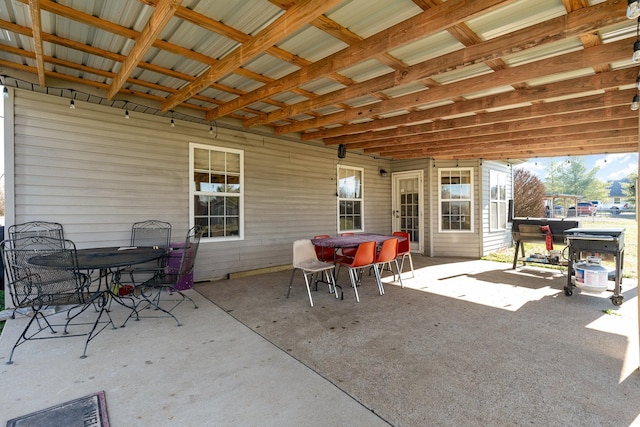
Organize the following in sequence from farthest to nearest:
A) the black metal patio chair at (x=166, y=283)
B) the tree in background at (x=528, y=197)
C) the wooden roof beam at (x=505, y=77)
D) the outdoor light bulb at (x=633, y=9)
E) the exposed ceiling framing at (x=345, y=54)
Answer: the tree in background at (x=528, y=197) < the black metal patio chair at (x=166, y=283) < the wooden roof beam at (x=505, y=77) < the exposed ceiling framing at (x=345, y=54) < the outdoor light bulb at (x=633, y=9)

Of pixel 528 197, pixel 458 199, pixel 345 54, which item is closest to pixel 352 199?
pixel 458 199

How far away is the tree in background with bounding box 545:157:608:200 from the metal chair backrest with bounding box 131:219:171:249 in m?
34.1

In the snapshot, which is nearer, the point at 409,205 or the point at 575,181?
the point at 409,205

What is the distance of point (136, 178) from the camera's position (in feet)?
14.6

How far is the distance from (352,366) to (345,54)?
9.31 feet

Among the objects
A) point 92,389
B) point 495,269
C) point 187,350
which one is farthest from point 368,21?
point 495,269

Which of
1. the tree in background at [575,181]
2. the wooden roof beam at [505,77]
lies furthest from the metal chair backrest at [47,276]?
the tree in background at [575,181]

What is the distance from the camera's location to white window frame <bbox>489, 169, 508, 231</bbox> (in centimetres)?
831

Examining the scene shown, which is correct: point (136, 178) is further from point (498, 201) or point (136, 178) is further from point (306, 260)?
point (498, 201)

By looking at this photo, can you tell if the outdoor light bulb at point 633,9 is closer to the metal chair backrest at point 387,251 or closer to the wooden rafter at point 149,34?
the wooden rafter at point 149,34

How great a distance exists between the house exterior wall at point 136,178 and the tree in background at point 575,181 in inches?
1248

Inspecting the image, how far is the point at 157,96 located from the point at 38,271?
290 centimetres

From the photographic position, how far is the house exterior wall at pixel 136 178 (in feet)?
12.3

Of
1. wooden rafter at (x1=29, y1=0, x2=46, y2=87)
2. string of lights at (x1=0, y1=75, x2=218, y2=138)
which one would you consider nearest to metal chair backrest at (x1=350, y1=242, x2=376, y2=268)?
string of lights at (x1=0, y1=75, x2=218, y2=138)
